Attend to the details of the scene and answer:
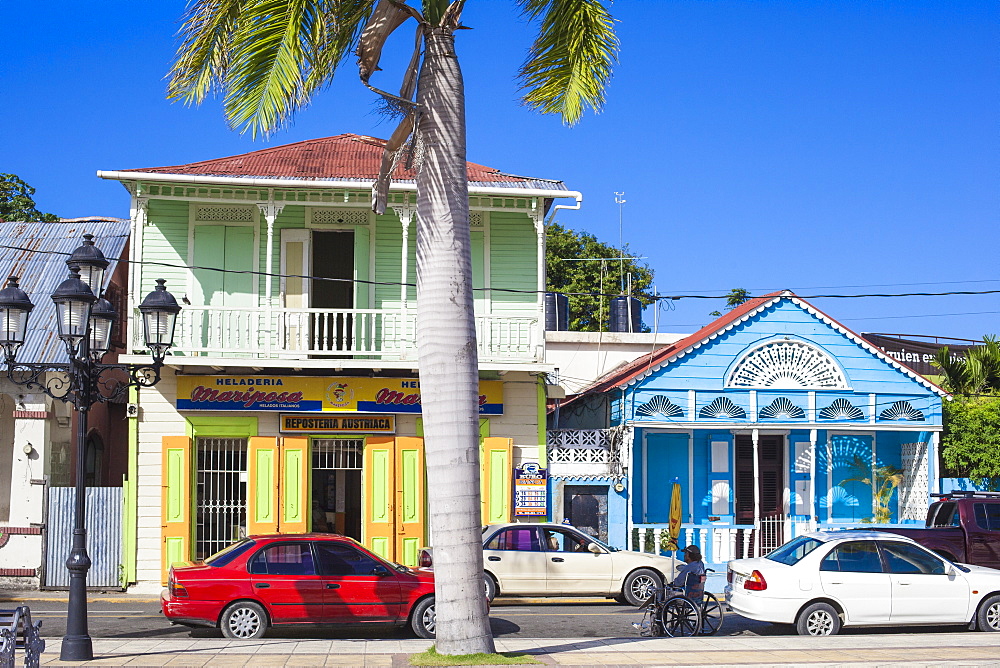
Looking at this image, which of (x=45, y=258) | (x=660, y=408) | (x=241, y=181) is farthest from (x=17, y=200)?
(x=660, y=408)

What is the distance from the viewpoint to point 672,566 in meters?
18.7

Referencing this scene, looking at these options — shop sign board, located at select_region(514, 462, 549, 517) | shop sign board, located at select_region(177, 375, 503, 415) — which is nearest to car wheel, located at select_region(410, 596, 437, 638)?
shop sign board, located at select_region(177, 375, 503, 415)

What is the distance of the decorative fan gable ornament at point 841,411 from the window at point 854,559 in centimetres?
829

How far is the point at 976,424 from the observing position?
2344 cm

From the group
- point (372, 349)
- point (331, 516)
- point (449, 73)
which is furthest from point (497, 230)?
point (449, 73)

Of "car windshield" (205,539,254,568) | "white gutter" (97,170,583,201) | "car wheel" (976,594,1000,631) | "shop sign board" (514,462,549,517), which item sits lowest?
"car wheel" (976,594,1000,631)

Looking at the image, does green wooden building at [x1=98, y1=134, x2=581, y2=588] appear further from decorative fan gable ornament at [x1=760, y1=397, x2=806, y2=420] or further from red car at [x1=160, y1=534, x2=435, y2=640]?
red car at [x1=160, y1=534, x2=435, y2=640]

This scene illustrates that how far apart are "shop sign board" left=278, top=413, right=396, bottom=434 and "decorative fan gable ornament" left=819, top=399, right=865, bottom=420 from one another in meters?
9.14

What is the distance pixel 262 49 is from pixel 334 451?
11358mm

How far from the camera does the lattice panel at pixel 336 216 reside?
22.1 metres

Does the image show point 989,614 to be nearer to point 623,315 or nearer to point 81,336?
point 81,336

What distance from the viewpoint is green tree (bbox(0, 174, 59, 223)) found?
33.2 m

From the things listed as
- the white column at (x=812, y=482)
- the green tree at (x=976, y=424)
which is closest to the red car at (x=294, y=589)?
the white column at (x=812, y=482)

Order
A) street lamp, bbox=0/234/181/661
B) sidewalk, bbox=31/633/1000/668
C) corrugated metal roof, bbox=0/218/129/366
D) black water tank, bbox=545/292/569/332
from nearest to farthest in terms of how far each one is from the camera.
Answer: sidewalk, bbox=31/633/1000/668
street lamp, bbox=0/234/181/661
corrugated metal roof, bbox=0/218/129/366
black water tank, bbox=545/292/569/332
